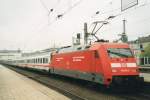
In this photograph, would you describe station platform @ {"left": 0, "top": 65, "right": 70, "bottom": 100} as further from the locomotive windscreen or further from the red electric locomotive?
the locomotive windscreen

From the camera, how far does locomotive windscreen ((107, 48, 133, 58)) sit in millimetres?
17984

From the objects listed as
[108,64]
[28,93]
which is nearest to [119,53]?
[108,64]

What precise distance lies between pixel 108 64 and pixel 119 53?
1.27 meters

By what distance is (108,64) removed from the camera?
1725 cm

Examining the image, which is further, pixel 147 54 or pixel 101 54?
pixel 147 54

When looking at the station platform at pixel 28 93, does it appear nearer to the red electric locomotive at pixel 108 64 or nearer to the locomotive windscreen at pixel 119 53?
the red electric locomotive at pixel 108 64

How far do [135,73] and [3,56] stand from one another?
614 feet

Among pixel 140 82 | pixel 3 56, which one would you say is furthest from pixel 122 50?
pixel 3 56

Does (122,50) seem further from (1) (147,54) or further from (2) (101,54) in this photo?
(1) (147,54)

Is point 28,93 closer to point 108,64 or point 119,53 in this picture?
point 108,64

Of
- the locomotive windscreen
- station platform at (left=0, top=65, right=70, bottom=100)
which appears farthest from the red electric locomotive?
station platform at (left=0, top=65, right=70, bottom=100)

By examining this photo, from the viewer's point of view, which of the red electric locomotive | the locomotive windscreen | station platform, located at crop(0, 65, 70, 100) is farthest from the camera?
the locomotive windscreen

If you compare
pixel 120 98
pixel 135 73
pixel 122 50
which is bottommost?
pixel 120 98

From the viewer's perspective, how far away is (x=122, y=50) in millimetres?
18391
